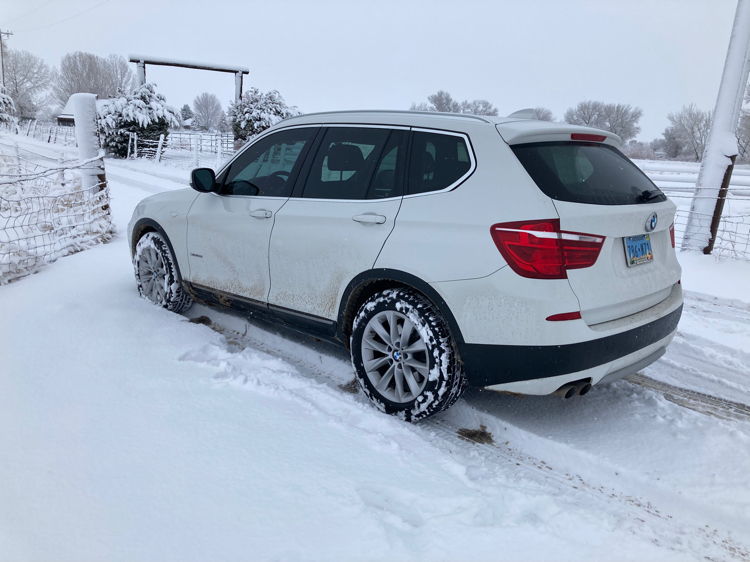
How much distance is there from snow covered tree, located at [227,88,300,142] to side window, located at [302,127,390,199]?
19.7 m

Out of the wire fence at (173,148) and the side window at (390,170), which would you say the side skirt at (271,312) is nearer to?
the side window at (390,170)

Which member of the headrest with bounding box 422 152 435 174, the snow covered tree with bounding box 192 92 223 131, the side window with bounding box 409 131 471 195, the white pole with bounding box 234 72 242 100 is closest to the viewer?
the side window with bounding box 409 131 471 195

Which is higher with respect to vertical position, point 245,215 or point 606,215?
point 606,215

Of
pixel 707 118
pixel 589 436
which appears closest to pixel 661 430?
pixel 589 436

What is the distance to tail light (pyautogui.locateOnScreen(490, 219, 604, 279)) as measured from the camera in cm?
254

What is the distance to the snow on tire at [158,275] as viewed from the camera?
4727 millimetres

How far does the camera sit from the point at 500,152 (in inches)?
110

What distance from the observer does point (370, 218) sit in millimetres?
3127

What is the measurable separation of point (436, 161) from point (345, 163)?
2.30ft

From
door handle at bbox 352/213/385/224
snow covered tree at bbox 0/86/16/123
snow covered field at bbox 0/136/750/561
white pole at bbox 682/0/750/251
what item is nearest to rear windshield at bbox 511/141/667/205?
door handle at bbox 352/213/385/224

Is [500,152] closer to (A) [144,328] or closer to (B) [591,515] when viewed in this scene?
(B) [591,515]

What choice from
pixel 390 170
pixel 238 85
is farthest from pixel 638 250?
pixel 238 85

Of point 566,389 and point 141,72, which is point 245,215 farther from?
point 141,72

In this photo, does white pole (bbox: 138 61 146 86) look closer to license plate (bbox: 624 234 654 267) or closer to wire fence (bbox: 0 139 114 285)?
wire fence (bbox: 0 139 114 285)
